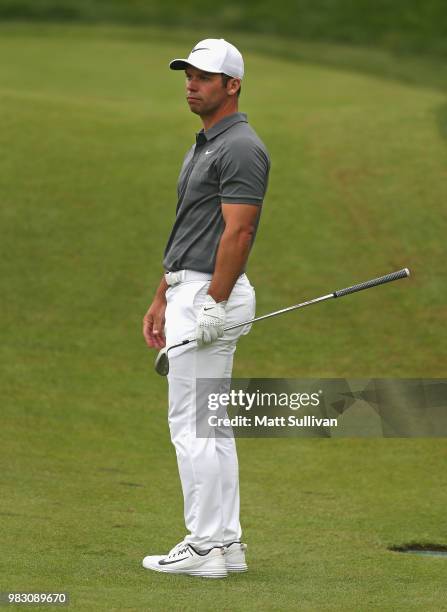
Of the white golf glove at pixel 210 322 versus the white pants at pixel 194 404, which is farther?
the white pants at pixel 194 404

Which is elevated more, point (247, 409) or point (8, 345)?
point (8, 345)

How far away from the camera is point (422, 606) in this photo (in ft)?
15.9

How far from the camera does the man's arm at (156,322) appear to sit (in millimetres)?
5816

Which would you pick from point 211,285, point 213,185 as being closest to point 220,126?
point 213,185

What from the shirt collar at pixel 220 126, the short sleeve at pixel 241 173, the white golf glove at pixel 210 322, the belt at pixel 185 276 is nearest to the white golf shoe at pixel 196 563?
the white golf glove at pixel 210 322

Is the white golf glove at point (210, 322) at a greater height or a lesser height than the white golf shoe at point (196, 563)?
greater

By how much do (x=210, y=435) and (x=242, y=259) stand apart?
742mm

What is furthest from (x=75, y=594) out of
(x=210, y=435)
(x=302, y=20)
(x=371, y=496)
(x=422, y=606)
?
(x=302, y=20)

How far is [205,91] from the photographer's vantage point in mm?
5414

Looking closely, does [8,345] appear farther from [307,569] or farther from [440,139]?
[440,139]

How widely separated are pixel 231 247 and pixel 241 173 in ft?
0.97

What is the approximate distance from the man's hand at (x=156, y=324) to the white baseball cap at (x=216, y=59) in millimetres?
1057

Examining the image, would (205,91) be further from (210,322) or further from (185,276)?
(210,322)

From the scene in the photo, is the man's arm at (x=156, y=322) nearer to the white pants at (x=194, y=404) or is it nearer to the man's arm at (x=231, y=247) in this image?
the white pants at (x=194, y=404)
